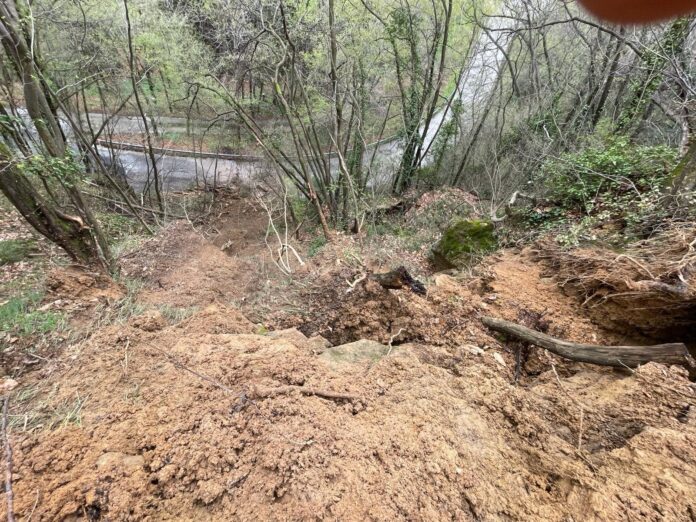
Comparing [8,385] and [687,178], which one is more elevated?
[687,178]

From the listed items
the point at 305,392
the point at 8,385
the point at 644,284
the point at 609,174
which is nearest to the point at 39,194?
the point at 8,385

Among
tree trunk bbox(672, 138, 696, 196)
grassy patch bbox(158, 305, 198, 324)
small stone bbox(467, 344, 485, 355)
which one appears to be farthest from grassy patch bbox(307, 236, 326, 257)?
tree trunk bbox(672, 138, 696, 196)

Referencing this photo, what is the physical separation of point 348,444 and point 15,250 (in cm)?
885

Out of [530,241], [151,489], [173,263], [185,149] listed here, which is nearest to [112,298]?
[173,263]

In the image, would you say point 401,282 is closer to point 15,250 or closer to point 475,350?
point 475,350

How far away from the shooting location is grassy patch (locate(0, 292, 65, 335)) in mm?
2807

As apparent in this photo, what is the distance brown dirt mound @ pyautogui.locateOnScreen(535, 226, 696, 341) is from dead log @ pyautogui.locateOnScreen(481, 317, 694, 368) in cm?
70

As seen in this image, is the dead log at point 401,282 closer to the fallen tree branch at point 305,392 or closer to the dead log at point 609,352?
the dead log at point 609,352

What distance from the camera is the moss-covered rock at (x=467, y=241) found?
534 centimetres

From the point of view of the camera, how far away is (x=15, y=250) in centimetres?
660

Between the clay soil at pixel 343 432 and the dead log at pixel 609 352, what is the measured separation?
10cm

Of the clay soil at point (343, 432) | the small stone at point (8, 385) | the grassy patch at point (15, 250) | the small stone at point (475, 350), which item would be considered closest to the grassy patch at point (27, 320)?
the clay soil at point (343, 432)

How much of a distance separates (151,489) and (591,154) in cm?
718

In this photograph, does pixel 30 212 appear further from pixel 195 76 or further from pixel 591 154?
pixel 591 154
